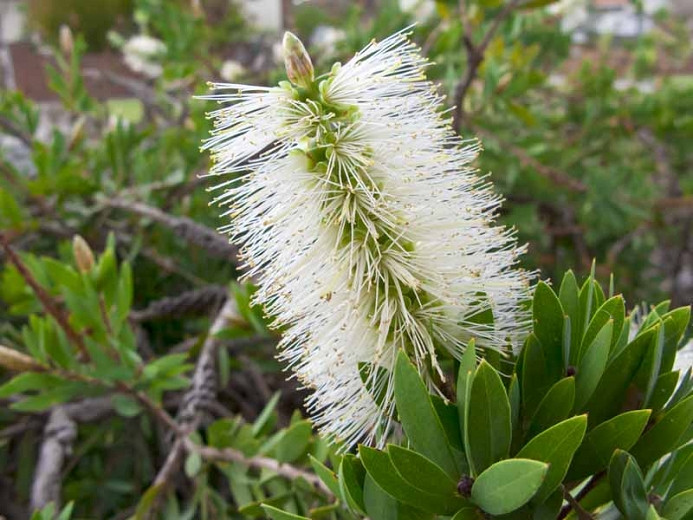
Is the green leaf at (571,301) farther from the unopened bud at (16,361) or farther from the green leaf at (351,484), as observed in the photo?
the unopened bud at (16,361)

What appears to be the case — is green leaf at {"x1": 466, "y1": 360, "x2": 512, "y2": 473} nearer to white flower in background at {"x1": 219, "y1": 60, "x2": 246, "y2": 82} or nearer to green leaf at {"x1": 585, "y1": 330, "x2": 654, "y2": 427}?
green leaf at {"x1": 585, "y1": 330, "x2": 654, "y2": 427}

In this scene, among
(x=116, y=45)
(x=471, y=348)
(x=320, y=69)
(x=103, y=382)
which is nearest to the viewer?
(x=471, y=348)

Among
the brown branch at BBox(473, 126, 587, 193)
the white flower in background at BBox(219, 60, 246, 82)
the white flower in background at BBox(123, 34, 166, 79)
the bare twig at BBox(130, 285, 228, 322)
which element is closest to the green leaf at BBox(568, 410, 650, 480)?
the bare twig at BBox(130, 285, 228, 322)

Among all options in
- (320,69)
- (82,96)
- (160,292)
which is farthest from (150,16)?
(160,292)

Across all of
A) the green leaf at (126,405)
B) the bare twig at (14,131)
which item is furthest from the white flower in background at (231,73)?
the green leaf at (126,405)

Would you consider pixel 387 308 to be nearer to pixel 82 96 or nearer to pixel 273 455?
pixel 273 455

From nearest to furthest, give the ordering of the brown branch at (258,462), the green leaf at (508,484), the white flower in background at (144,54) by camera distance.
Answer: the green leaf at (508,484), the brown branch at (258,462), the white flower in background at (144,54)

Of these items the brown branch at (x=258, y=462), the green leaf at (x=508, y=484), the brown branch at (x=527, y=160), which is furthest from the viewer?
the brown branch at (x=527, y=160)
